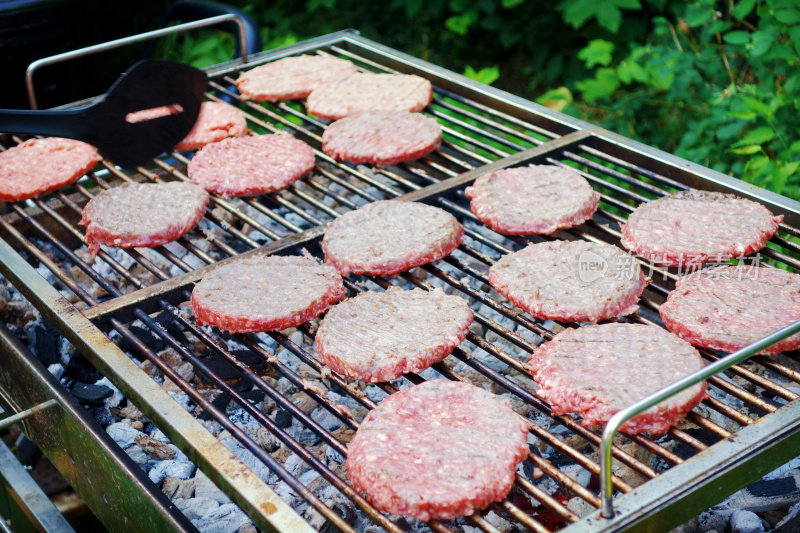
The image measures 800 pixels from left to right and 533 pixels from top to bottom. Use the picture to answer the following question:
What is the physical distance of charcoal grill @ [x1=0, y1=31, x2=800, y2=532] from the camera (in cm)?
180

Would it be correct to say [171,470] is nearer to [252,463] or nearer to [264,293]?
[252,463]

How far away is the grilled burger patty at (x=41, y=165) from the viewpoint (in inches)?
→ 125

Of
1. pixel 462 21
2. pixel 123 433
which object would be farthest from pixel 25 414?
pixel 462 21

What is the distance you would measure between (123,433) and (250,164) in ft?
3.75

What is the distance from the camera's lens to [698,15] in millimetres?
4371

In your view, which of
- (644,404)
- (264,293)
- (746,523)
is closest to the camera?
(644,404)

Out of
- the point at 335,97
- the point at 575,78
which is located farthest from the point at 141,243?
the point at 575,78

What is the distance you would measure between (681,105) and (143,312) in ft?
11.9

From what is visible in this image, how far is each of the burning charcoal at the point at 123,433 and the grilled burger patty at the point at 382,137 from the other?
4.29 feet

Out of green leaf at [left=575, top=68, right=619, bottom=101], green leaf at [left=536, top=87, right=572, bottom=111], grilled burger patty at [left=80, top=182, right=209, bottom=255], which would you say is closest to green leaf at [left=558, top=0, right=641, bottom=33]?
green leaf at [left=575, top=68, right=619, bottom=101]

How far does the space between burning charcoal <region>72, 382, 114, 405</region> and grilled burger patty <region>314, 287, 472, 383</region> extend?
0.91 m

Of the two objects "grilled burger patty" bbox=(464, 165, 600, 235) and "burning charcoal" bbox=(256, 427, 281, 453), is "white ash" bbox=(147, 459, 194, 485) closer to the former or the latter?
"burning charcoal" bbox=(256, 427, 281, 453)

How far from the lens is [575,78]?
21.2 feet

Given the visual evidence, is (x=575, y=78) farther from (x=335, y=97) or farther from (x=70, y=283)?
(x=70, y=283)
